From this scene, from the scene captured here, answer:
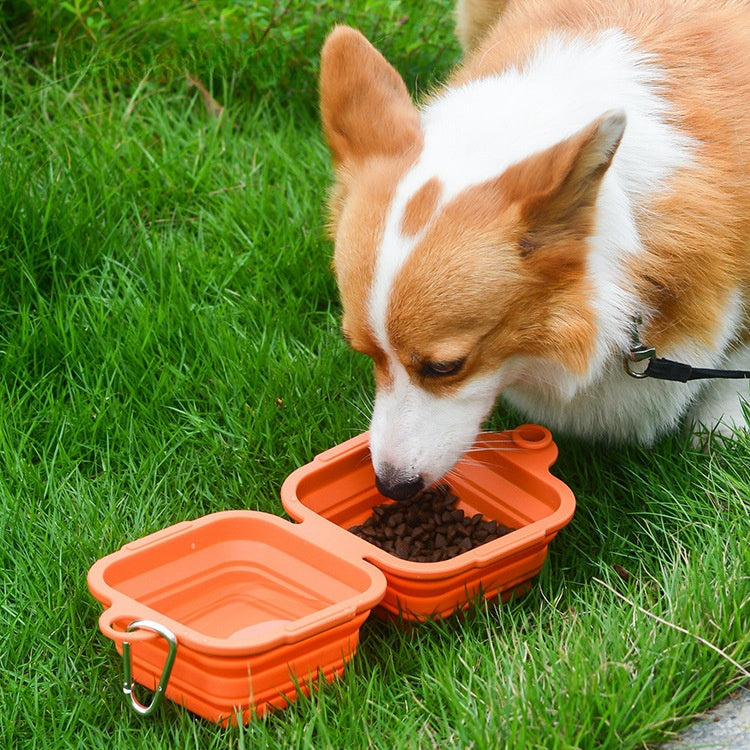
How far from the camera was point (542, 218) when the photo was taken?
92.0 inches

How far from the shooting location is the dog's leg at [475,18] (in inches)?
146

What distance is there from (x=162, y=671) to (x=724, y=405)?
5.56ft

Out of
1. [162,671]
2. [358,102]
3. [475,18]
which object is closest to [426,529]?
[162,671]

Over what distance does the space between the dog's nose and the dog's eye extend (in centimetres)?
23

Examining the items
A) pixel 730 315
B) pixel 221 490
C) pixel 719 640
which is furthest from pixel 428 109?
pixel 719 640

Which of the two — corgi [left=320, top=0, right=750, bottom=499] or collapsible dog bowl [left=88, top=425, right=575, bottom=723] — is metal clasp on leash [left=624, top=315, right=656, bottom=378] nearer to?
corgi [left=320, top=0, right=750, bottom=499]

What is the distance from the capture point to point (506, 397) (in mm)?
3018

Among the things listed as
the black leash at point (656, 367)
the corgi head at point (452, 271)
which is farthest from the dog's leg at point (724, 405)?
the corgi head at point (452, 271)

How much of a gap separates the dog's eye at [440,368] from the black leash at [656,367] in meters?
0.43

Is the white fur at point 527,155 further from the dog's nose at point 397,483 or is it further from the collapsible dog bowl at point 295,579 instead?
the collapsible dog bowl at point 295,579

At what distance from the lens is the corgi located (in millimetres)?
2332

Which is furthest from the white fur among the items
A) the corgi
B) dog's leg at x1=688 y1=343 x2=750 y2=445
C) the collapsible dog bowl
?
dog's leg at x1=688 y1=343 x2=750 y2=445

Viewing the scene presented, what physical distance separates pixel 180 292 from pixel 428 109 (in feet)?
3.67

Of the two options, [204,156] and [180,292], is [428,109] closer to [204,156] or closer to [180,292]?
[180,292]
